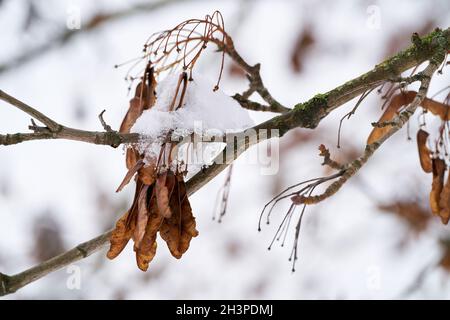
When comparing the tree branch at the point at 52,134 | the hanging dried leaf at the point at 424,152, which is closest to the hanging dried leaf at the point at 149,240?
the tree branch at the point at 52,134

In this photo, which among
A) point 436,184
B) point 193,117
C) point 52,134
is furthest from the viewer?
point 436,184

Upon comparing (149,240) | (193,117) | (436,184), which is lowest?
(149,240)

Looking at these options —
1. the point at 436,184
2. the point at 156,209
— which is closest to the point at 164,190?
the point at 156,209

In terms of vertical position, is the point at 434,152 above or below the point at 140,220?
above

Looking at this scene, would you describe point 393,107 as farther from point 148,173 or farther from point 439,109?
point 148,173

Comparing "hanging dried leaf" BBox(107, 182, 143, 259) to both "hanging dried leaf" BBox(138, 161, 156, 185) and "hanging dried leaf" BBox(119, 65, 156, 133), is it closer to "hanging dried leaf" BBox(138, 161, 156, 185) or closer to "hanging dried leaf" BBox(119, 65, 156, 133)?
"hanging dried leaf" BBox(138, 161, 156, 185)

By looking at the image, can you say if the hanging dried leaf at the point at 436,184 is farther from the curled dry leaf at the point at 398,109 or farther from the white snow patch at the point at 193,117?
the white snow patch at the point at 193,117

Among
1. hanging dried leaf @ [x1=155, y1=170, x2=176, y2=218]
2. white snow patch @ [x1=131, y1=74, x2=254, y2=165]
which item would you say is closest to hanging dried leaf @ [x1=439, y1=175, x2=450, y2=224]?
white snow patch @ [x1=131, y1=74, x2=254, y2=165]
